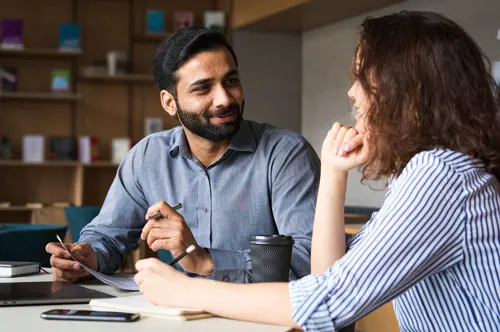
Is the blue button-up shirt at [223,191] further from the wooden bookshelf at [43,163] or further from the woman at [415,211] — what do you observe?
the wooden bookshelf at [43,163]

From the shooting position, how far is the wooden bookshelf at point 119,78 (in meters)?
8.05

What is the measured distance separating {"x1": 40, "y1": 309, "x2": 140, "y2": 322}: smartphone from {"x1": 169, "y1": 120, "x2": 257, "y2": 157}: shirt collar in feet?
3.48

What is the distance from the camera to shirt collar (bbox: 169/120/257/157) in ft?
8.34

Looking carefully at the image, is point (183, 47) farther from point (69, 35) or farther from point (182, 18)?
point (182, 18)

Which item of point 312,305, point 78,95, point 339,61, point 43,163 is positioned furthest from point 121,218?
point 78,95

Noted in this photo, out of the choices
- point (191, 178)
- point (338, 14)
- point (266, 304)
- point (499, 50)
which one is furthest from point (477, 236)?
point (338, 14)

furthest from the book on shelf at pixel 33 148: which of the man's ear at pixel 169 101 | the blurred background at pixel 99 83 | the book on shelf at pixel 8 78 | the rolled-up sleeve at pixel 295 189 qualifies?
the rolled-up sleeve at pixel 295 189

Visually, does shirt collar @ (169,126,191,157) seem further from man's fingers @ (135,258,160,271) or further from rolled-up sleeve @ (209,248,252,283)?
man's fingers @ (135,258,160,271)

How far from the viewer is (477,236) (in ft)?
4.46

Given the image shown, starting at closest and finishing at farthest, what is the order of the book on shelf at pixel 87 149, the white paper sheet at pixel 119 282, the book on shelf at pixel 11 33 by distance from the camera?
the white paper sheet at pixel 119 282
the book on shelf at pixel 11 33
the book on shelf at pixel 87 149

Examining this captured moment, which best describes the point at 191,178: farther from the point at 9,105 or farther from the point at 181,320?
the point at 9,105

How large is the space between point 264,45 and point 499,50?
3.14 m

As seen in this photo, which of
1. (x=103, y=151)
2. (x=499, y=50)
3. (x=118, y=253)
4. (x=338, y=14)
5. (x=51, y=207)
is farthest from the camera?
(x=103, y=151)

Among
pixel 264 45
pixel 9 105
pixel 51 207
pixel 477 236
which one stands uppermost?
pixel 264 45
